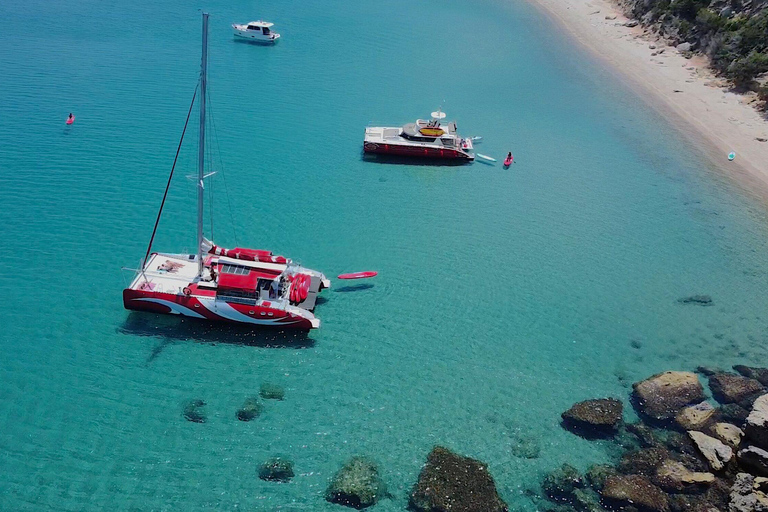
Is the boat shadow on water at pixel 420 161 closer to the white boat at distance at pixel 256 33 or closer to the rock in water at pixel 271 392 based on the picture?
the rock in water at pixel 271 392

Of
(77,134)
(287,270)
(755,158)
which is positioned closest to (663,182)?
(755,158)

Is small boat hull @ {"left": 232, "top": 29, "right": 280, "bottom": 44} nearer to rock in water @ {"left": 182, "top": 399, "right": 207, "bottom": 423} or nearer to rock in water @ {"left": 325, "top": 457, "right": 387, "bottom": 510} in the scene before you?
rock in water @ {"left": 182, "top": 399, "right": 207, "bottom": 423}

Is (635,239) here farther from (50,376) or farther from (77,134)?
(77,134)

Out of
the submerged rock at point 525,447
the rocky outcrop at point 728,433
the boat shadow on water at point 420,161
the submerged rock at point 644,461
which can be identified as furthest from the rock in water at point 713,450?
the boat shadow on water at point 420,161

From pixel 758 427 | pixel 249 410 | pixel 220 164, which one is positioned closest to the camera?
pixel 758 427

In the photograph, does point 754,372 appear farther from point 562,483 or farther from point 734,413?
point 562,483

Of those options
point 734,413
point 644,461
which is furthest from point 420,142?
point 644,461
